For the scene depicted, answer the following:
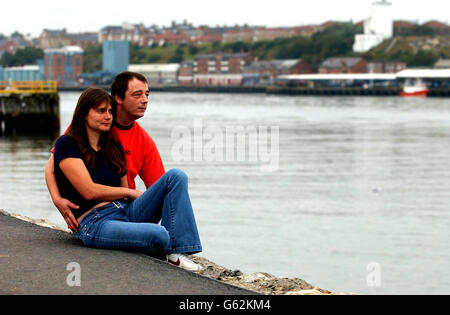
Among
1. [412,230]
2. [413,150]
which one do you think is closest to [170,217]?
[412,230]

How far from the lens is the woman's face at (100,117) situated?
18.0ft

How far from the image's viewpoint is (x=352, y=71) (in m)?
164

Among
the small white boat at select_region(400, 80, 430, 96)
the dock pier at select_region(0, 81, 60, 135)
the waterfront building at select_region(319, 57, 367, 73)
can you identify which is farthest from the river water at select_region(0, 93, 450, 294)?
the waterfront building at select_region(319, 57, 367, 73)

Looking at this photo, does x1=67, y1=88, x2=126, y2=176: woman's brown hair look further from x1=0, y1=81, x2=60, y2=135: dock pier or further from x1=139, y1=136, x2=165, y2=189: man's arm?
x1=0, y1=81, x2=60, y2=135: dock pier

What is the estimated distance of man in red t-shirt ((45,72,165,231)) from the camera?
558 centimetres

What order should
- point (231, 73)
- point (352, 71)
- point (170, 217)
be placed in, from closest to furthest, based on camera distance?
point (170, 217)
point (352, 71)
point (231, 73)

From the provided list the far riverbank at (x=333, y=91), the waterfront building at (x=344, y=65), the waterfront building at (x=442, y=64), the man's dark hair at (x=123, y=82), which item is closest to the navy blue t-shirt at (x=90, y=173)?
the man's dark hair at (x=123, y=82)

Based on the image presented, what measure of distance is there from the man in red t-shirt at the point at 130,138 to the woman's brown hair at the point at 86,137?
4.5 inches

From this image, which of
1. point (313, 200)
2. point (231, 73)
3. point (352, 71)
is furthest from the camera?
point (231, 73)

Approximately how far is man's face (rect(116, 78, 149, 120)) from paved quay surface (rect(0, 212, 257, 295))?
34.6 inches

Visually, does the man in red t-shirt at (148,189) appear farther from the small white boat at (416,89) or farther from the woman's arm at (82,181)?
the small white boat at (416,89)

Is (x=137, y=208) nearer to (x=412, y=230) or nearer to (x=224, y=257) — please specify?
(x=224, y=257)
